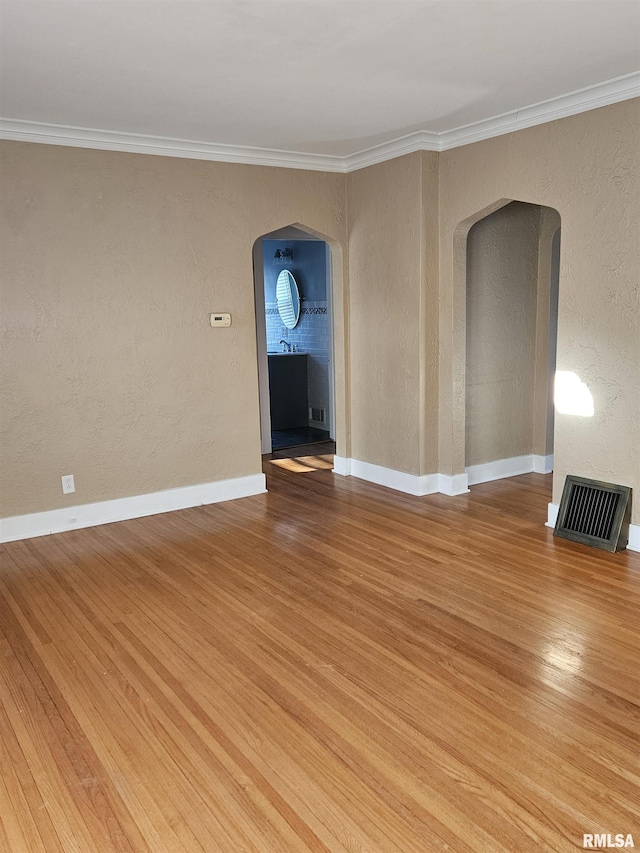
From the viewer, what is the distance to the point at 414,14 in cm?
286

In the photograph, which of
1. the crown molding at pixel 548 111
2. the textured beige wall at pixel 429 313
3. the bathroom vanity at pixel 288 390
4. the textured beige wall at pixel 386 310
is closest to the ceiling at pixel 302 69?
the crown molding at pixel 548 111

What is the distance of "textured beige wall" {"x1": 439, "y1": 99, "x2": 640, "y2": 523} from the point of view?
154 inches

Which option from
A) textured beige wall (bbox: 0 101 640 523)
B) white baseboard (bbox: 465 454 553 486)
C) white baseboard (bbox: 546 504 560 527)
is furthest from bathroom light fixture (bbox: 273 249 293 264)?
white baseboard (bbox: 546 504 560 527)

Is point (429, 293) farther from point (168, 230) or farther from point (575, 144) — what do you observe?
point (168, 230)

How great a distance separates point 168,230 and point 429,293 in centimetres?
194

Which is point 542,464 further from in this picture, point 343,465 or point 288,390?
point 288,390

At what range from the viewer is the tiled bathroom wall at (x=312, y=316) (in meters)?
7.97

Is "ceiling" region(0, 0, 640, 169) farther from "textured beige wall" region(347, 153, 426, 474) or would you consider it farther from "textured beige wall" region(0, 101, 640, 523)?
"textured beige wall" region(347, 153, 426, 474)

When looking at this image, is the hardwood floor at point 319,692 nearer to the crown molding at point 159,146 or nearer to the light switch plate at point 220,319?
the light switch plate at point 220,319

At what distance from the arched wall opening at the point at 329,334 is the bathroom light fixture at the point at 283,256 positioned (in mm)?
693

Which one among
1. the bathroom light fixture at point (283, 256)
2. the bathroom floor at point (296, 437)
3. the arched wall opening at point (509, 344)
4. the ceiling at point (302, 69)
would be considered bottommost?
the bathroom floor at point (296, 437)

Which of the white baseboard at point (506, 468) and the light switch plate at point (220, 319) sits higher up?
the light switch plate at point (220, 319)

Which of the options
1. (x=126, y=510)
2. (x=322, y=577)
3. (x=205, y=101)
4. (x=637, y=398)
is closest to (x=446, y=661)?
(x=322, y=577)

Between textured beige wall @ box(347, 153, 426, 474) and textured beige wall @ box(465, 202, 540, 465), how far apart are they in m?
0.55
